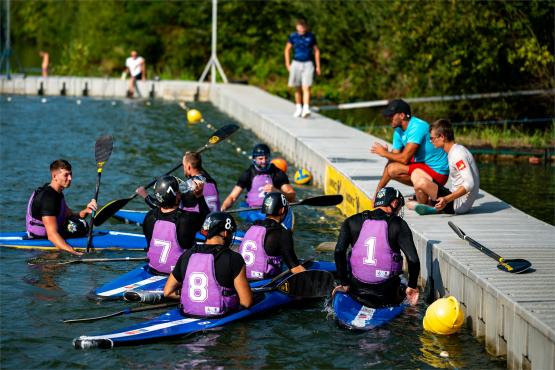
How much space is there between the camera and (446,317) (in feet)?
30.1

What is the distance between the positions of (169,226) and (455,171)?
3.81 metres

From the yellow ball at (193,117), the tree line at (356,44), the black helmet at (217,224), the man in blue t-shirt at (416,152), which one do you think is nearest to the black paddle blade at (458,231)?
the man in blue t-shirt at (416,152)

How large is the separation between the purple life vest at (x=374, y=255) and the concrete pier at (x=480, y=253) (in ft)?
2.29

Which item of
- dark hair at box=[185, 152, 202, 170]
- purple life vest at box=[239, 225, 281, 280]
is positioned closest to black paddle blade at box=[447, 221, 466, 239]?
purple life vest at box=[239, 225, 281, 280]

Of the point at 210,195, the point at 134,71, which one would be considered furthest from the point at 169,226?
the point at 134,71

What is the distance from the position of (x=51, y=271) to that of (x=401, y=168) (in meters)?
4.68

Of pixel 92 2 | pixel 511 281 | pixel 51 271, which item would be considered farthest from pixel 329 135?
pixel 92 2

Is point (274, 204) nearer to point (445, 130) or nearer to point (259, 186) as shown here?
point (445, 130)

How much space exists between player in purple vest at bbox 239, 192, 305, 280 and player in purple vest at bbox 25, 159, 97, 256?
2754 mm

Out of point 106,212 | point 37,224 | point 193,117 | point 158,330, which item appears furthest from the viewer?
point 193,117

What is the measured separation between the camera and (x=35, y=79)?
3428cm

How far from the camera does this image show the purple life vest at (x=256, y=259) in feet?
33.2

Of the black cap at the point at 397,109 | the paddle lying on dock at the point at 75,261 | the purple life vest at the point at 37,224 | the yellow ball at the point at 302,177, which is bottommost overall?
the paddle lying on dock at the point at 75,261

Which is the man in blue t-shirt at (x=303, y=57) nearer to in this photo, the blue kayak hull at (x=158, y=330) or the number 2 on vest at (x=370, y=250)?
the number 2 on vest at (x=370, y=250)
